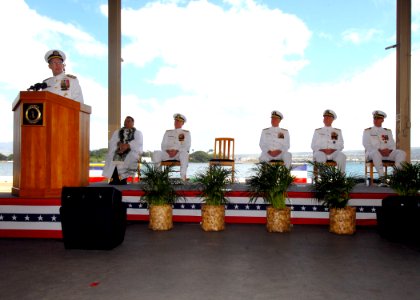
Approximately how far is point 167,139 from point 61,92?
8.11 feet

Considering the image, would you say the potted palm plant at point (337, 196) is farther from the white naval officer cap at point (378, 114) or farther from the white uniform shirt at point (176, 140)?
the white uniform shirt at point (176, 140)

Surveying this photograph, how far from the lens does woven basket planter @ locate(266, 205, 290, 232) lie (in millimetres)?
3602

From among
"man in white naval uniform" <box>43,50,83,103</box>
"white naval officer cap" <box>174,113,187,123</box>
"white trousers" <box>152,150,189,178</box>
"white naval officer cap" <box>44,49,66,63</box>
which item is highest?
"white naval officer cap" <box>44,49,66,63</box>

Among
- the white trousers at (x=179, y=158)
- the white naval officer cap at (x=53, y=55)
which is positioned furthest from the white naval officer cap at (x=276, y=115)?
the white naval officer cap at (x=53, y=55)

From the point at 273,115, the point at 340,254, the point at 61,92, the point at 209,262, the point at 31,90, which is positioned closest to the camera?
the point at 209,262

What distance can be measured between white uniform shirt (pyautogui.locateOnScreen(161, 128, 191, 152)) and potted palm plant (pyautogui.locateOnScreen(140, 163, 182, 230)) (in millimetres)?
1964

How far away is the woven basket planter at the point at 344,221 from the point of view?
351 cm

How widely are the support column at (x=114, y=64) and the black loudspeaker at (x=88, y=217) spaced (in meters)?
3.19

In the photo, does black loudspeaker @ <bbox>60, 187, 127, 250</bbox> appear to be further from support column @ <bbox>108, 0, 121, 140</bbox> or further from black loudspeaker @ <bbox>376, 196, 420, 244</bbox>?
support column @ <bbox>108, 0, 121, 140</bbox>

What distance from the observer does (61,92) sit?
11.9 feet

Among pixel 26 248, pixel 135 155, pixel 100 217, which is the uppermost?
pixel 135 155

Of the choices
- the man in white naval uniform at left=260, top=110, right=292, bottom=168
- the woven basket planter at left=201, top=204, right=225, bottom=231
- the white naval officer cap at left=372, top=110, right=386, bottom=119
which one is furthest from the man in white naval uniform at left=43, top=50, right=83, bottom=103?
the white naval officer cap at left=372, top=110, right=386, bottom=119

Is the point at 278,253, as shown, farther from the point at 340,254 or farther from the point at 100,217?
the point at 100,217

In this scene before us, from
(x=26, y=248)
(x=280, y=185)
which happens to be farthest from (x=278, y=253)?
(x=26, y=248)
